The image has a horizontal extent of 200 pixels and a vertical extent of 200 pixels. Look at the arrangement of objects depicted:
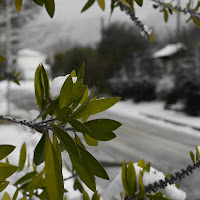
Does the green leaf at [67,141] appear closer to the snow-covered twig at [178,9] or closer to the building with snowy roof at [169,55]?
the snow-covered twig at [178,9]

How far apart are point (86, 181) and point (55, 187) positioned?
→ 3cm

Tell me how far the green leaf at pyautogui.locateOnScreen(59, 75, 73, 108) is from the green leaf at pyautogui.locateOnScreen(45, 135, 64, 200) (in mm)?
39

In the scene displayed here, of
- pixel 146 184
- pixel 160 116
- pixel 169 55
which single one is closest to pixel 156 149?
pixel 160 116

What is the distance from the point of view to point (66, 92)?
0.26 meters

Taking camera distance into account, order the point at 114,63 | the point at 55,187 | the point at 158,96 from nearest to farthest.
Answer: the point at 55,187 → the point at 158,96 → the point at 114,63

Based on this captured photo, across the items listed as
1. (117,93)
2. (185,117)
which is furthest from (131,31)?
(185,117)

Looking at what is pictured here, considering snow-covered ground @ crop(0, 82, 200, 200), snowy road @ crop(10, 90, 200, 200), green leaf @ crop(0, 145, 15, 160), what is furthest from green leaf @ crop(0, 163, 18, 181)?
snow-covered ground @ crop(0, 82, 200, 200)

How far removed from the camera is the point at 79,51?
49.1ft

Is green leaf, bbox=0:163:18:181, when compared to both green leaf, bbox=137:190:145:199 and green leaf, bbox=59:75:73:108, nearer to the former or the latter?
green leaf, bbox=59:75:73:108

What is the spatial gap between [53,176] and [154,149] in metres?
5.33

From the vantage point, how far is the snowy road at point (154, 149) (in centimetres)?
402

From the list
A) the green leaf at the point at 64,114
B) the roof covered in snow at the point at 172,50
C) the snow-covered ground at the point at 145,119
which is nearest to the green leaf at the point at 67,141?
the green leaf at the point at 64,114

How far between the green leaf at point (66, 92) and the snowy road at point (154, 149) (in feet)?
9.97

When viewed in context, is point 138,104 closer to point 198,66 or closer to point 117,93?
point 117,93
